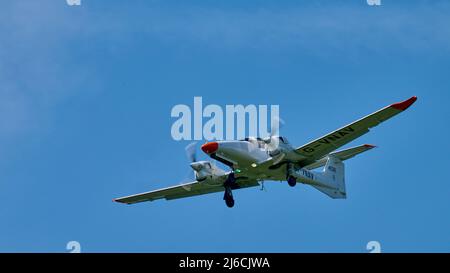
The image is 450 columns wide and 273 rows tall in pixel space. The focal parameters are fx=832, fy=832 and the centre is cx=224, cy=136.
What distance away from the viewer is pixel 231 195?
4688 centimetres

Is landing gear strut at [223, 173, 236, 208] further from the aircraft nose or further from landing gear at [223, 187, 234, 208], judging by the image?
the aircraft nose

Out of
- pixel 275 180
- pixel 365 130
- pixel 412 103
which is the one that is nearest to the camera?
pixel 412 103

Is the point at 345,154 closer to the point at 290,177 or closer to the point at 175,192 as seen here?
the point at 290,177

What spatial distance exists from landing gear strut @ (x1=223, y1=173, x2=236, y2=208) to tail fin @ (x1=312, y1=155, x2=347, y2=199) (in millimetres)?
4943

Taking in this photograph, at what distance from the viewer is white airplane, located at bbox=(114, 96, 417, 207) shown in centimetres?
4306

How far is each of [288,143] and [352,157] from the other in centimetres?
607

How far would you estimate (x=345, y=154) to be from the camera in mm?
48781

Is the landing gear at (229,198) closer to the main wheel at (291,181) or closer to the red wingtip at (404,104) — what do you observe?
the main wheel at (291,181)

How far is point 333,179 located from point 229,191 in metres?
6.69

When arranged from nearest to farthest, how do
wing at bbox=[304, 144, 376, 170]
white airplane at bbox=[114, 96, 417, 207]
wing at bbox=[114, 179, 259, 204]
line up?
white airplane at bbox=[114, 96, 417, 207] < wing at bbox=[304, 144, 376, 170] < wing at bbox=[114, 179, 259, 204]

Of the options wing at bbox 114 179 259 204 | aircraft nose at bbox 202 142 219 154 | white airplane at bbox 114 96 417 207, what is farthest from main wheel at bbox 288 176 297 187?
aircraft nose at bbox 202 142 219 154

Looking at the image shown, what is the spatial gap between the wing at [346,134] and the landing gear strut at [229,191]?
4297mm

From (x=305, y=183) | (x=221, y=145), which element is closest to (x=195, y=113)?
(x=221, y=145)
